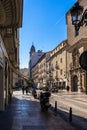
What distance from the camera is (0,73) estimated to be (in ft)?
63.4

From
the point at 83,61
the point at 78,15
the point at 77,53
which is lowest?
the point at 83,61

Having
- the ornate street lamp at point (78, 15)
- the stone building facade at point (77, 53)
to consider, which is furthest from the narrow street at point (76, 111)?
the stone building facade at point (77, 53)

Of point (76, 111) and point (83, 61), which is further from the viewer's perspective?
point (76, 111)

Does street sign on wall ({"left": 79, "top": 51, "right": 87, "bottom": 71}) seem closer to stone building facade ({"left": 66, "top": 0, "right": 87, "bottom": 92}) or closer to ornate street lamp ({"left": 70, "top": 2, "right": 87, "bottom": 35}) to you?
ornate street lamp ({"left": 70, "top": 2, "right": 87, "bottom": 35})

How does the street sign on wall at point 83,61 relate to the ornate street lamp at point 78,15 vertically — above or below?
below

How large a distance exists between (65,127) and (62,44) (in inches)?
2868

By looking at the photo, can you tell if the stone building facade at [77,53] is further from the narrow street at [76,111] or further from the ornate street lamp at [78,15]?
the ornate street lamp at [78,15]

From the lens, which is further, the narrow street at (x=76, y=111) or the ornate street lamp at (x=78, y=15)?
the narrow street at (x=76, y=111)

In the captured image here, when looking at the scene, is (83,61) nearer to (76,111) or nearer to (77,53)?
(76,111)

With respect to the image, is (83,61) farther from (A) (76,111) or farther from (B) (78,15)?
(A) (76,111)

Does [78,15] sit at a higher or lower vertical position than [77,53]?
lower

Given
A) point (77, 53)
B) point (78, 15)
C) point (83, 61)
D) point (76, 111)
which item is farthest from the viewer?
point (77, 53)

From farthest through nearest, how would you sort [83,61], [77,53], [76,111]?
1. [77,53]
2. [76,111]
3. [83,61]

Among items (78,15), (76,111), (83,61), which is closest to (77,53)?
(76,111)
